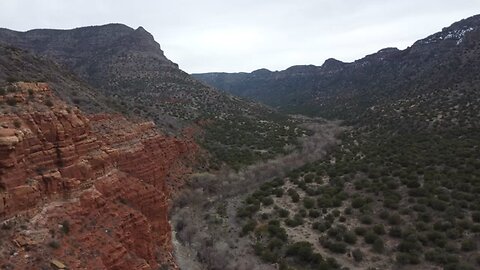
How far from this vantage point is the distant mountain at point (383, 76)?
7031 centimetres

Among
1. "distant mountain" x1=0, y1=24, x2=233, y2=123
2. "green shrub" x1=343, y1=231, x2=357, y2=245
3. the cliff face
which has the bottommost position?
"green shrub" x1=343, y1=231, x2=357, y2=245

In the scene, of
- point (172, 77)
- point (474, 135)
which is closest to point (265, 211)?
point (474, 135)

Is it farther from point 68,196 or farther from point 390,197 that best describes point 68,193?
point 390,197

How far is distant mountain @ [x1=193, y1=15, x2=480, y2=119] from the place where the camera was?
70.3 m

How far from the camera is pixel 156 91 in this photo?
69.3m

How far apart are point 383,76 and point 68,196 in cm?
9995

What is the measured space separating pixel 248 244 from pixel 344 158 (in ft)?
65.5

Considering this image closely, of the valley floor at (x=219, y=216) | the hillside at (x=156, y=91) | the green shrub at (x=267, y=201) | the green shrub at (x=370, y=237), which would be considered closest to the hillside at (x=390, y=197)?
the green shrub at (x=370, y=237)

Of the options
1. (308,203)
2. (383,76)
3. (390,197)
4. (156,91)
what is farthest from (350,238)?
(383,76)

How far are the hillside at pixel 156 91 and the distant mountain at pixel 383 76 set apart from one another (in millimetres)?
19879

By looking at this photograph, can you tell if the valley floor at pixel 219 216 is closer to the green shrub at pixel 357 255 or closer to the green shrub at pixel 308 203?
the green shrub at pixel 357 255

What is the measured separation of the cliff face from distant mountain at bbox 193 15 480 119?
49.9m

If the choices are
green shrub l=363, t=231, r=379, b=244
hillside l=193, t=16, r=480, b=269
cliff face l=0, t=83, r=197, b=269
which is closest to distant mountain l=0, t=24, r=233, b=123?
hillside l=193, t=16, r=480, b=269

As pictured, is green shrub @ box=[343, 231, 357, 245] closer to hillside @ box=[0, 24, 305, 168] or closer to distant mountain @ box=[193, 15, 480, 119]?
hillside @ box=[0, 24, 305, 168]
